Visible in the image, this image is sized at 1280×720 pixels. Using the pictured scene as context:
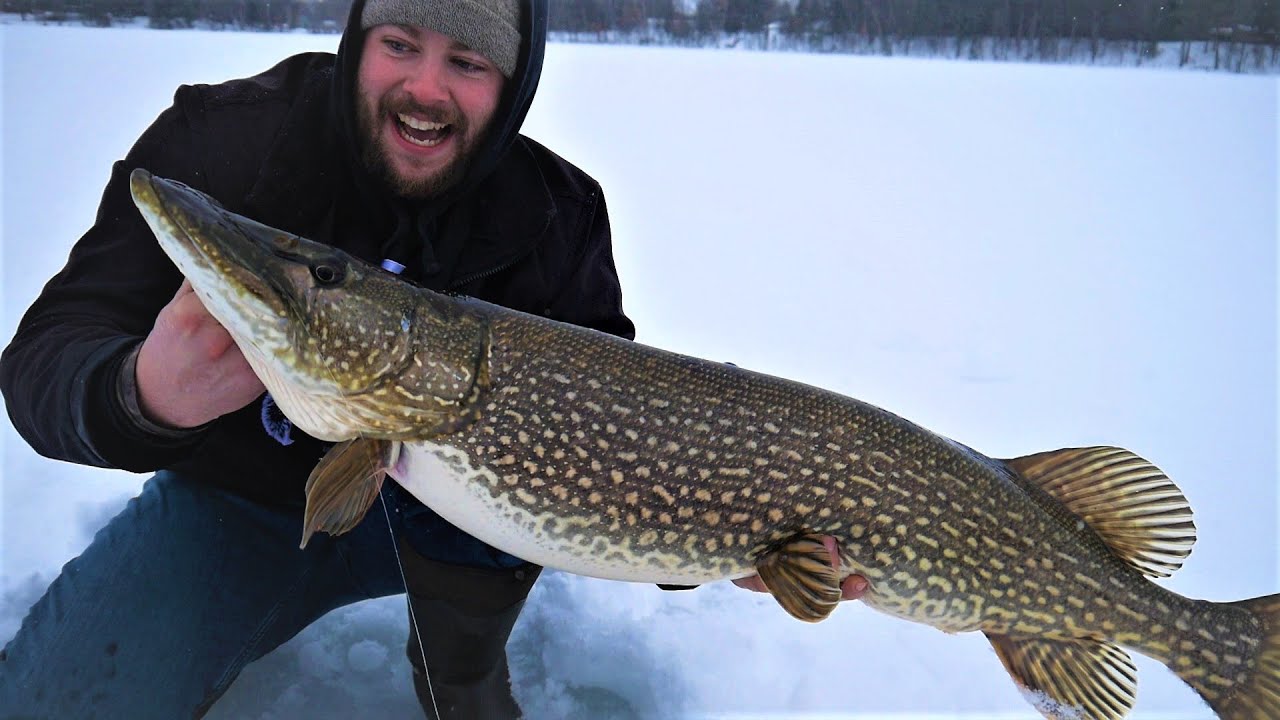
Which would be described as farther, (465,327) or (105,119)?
(105,119)

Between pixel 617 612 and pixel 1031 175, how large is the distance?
11.7ft

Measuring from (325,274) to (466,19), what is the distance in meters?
0.58

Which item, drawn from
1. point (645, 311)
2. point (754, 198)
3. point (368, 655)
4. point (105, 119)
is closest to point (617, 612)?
point (368, 655)

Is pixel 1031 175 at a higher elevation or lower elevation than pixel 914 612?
higher

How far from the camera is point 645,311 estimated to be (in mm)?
3105

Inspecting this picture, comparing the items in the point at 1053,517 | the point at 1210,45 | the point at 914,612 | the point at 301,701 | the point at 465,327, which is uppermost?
the point at 1210,45

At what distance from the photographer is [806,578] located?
1252 millimetres

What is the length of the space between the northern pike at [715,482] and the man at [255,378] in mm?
165

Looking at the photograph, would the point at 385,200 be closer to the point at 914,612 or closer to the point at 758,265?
the point at 914,612

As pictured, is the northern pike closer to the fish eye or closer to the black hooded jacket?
the fish eye

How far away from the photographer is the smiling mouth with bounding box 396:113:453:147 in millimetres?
1515

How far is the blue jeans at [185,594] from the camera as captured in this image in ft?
4.61

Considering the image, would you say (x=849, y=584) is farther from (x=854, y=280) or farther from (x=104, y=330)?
(x=854, y=280)

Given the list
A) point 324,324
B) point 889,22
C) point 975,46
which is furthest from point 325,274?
point 975,46
